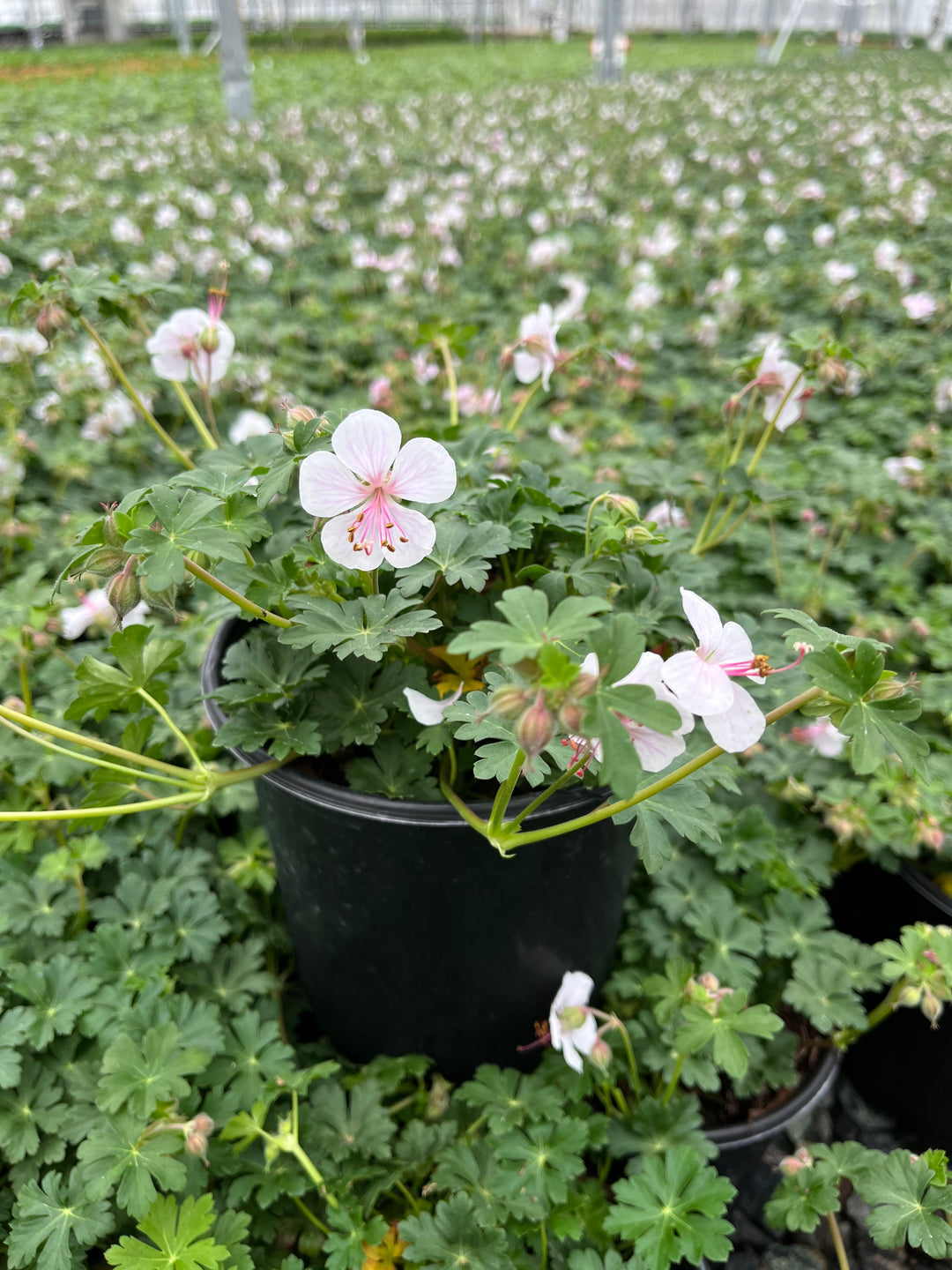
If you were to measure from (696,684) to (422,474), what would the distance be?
0.34 meters

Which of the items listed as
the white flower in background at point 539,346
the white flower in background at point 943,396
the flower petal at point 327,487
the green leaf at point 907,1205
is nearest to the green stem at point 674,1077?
the green leaf at point 907,1205

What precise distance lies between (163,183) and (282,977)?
5.29 m

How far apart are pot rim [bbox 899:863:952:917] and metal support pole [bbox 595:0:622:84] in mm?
11145

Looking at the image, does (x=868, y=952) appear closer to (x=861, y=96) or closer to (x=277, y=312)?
(x=277, y=312)

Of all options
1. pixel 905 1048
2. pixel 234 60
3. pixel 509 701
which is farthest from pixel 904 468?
pixel 234 60

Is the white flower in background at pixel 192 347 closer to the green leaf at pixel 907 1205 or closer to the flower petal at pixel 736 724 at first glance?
the flower petal at pixel 736 724

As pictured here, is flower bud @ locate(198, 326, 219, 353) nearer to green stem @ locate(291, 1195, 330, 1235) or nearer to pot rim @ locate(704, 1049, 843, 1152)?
green stem @ locate(291, 1195, 330, 1235)

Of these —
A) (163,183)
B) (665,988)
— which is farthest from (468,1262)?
(163,183)

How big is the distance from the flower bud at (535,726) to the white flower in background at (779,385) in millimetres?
903

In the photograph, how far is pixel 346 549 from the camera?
0.86 m

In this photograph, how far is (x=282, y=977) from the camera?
1437 mm

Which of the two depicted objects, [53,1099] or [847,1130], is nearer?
[53,1099]

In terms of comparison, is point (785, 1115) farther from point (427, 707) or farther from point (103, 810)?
point (103, 810)

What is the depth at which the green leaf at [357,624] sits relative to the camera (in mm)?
872
